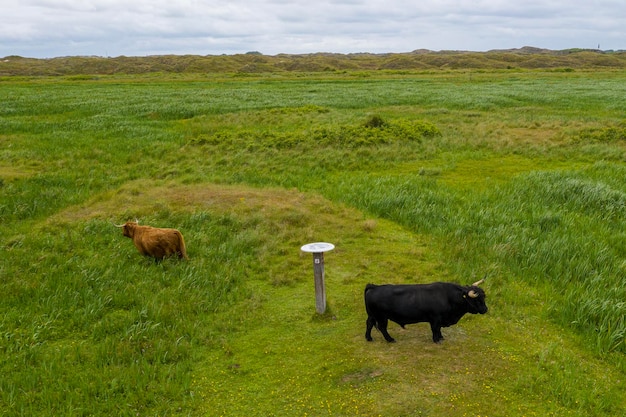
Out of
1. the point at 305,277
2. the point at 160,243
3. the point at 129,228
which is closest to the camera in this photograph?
the point at 305,277

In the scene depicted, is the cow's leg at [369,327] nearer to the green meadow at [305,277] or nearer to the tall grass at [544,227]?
the green meadow at [305,277]

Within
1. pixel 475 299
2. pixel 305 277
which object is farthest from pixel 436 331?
pixel 305 277

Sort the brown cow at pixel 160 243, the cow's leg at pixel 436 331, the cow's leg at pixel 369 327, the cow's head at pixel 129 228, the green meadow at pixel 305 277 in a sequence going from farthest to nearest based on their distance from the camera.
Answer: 1. the cow's head at pixel 129 228
2. the brown cow at pixel 160 243
3. the cow's leg at pixel 369 327
4. the cow's leg at pixel 436 331
5. the green meadow at pixel 305 277

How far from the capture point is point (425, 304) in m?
6.82

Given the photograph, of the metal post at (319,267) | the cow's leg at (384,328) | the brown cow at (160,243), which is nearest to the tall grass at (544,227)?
the cow's leg at (384,328)

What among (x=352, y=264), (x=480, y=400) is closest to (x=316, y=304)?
(x=352, y=264)

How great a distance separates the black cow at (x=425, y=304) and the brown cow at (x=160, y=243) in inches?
192

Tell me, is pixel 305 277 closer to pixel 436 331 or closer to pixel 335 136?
pixel 436 331

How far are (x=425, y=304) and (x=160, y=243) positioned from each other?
595cm

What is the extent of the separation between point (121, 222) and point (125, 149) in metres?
10.5

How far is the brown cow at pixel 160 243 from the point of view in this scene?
9945 mm

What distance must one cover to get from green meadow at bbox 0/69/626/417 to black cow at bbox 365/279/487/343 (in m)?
0.45

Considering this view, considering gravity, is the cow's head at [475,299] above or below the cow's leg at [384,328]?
above

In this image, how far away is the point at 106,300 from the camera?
8344 millimetres
